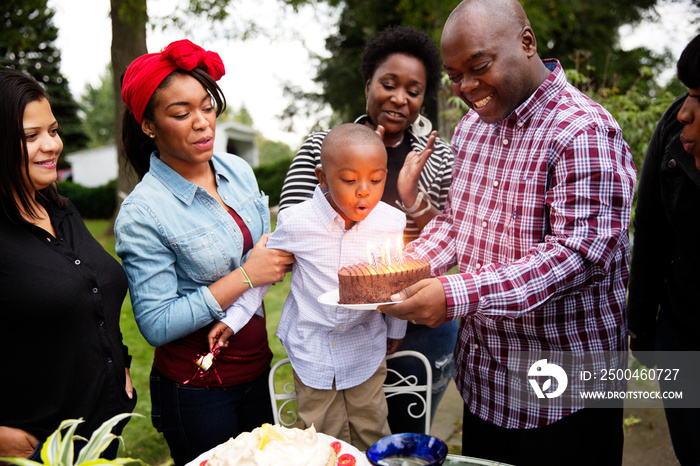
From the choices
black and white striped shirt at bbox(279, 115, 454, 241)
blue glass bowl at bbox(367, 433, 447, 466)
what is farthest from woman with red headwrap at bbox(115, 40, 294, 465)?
blue glass bowl at bbox(367, 433, 447, 466)

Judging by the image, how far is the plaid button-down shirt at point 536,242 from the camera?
204 cm

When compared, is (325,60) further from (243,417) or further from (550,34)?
(243,417)

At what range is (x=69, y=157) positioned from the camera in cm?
3791

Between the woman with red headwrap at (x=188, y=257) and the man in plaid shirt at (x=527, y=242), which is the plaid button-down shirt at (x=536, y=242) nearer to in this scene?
the man in plaid shirt at (x=527, y=242)

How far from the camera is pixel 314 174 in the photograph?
307 centimetres

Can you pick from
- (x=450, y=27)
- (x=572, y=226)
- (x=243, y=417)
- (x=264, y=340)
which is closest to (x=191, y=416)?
(x=243, y=417)

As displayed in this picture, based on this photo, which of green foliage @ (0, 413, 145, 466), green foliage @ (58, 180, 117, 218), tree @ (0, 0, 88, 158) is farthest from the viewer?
tree @ (0, 0, 88, 158)

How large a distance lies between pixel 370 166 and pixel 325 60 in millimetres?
16306

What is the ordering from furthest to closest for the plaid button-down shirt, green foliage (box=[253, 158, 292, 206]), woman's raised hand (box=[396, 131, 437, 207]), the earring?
green foliage (box=[253, 158, 292, 206]), the earring, woman's raised hand (box=[396, 131, 437, 207]), the plaid button-down shirt

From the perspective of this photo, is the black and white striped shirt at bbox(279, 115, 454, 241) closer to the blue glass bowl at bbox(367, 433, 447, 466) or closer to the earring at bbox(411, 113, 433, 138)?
the earring at bbox(411, 113, 433, 138)

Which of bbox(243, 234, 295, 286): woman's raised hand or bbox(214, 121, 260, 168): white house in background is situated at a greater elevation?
bbox(214, 121, 260, 168): white house in background

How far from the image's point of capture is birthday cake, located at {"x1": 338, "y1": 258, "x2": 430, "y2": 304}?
7.07 ft

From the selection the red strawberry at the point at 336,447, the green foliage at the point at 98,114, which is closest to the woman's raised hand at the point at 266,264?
the red strawberry at the point at 336,447

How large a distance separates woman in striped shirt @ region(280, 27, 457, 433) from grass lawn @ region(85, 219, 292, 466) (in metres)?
1.67
